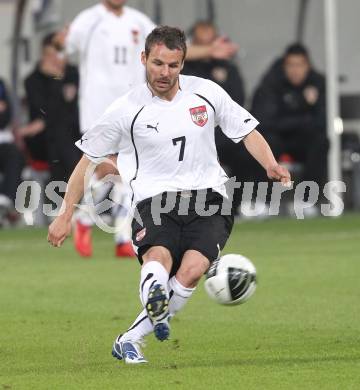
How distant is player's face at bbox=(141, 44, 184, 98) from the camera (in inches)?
314

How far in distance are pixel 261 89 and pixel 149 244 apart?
493 inches

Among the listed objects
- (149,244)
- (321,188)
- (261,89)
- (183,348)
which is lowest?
(321,188)

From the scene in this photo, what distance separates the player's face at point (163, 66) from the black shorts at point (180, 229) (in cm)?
62

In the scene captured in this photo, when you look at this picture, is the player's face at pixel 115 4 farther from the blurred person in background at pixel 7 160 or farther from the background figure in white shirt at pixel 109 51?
the blurred person in background at pixel 7 160

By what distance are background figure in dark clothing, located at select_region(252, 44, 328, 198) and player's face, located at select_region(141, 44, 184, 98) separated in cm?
1180

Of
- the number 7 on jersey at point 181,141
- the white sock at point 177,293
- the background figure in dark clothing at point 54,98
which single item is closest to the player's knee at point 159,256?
the white sock at point 177,293

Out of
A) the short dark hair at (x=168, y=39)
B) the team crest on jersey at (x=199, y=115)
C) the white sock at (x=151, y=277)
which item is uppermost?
the short dark hair at (x=168, y=39)

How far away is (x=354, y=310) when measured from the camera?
10406 mm

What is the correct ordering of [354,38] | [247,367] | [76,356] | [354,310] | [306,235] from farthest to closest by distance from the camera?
[354,38]
[306,235]
[354,310]
[76,356]
[247,367]

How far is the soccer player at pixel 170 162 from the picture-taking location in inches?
315

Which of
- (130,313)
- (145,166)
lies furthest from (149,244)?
(130,313)

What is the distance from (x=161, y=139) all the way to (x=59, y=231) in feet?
2.60

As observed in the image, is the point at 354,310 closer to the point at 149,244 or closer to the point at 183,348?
the point at 183,348

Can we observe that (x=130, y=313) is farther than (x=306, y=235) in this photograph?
No
